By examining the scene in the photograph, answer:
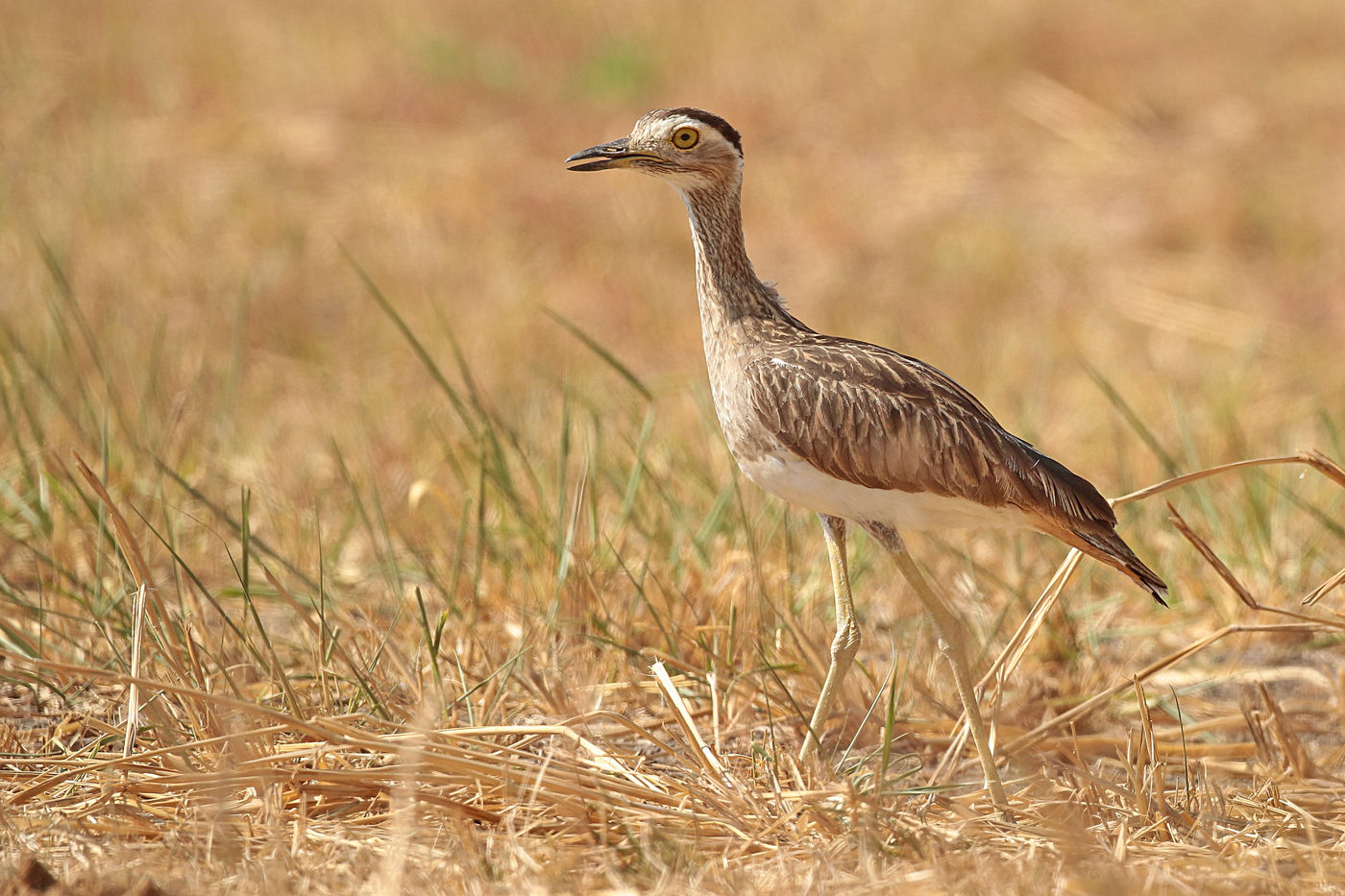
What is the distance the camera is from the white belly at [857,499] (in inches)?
114

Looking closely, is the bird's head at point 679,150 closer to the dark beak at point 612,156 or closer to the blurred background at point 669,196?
the dark beak at point 612,156

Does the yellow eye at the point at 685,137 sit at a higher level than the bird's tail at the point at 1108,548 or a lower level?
higher

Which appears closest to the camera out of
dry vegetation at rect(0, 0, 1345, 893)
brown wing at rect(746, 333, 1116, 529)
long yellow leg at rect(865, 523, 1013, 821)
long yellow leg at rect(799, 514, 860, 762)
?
dry vegetation at rect(0, 0, 1345, 893)

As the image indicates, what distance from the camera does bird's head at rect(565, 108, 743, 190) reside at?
3.16 m

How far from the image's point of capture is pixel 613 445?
5258 mm

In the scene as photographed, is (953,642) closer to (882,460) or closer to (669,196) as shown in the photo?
(882,460)

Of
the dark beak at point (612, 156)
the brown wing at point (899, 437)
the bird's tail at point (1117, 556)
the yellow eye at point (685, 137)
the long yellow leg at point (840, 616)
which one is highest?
the yellow eye at point (685, 137)

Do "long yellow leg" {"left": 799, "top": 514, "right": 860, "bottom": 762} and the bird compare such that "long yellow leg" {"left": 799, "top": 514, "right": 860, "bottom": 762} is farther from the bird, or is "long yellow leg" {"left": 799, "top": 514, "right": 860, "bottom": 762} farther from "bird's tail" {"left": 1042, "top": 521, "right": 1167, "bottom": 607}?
"bird's tail" {"left": 1042, "top": 521, "right": 1167, "bottom": 607}

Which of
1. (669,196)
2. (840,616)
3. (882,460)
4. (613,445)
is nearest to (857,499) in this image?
(882,460)

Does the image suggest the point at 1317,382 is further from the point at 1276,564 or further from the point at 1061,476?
the point at 1061,476

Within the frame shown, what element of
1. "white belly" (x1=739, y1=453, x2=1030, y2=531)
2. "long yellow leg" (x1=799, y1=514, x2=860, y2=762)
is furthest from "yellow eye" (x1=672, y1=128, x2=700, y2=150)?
"long yellow leg" (x1=799, y1=514, x2=860, y2=762)

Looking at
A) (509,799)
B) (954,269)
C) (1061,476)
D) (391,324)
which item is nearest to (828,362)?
(1061,476)

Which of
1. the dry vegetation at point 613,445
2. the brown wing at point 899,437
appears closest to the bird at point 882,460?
the brown wing at point 899,437

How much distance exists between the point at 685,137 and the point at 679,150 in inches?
1.2
